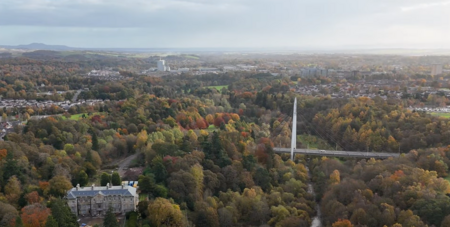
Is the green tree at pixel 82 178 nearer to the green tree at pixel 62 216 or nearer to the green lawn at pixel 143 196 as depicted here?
the green lawn at pixel 143 196

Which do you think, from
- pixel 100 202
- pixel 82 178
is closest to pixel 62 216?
pixel 100 202

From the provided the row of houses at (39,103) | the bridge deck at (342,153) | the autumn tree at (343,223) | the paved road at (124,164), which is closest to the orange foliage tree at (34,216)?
the paved road at (124,164)

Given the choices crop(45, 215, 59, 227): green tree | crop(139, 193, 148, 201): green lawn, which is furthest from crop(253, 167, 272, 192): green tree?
crop(45, 215, 59, 227): green tree

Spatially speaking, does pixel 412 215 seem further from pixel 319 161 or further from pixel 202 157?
pixel 202 157

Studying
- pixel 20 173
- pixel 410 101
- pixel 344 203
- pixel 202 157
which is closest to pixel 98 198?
pixel 20 173

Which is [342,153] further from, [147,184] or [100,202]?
[100,202]
